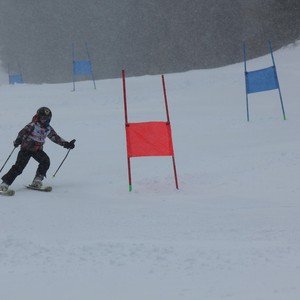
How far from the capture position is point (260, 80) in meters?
12.6

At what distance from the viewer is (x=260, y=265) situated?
3.95 meters

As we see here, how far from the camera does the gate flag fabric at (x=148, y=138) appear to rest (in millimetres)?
7289

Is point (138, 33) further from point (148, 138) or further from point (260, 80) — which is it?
point (148, 138)

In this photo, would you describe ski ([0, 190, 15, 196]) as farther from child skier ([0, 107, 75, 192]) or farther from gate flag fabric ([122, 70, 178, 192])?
gate flag fabric ([122, 70, 178, 192])

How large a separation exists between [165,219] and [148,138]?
1.86 m

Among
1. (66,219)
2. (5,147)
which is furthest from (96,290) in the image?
(5,147)

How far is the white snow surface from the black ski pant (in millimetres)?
254

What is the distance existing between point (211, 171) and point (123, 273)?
14.8ft

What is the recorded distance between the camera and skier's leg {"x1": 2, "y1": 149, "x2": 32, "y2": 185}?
7.04m

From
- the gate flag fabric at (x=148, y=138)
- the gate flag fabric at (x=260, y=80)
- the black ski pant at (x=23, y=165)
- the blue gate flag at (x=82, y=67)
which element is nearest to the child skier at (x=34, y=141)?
the black ski pant at (x=23, y=165)

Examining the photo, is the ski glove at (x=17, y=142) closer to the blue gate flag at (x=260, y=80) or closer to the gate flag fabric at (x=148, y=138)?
the gate flag fabric at (x=148, y=138)

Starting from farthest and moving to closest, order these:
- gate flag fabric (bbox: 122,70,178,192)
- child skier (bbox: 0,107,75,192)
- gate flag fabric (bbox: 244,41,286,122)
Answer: gate flag fabric (bbox: 244,41,286,122) → gate flag fabric (bbox: 122,70,178,192) → child skier (bbox: 0,107,75,192)

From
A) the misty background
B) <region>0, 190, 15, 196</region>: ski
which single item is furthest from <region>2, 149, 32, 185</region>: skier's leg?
the misty background

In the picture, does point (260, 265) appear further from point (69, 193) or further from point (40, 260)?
point (69, 193)
